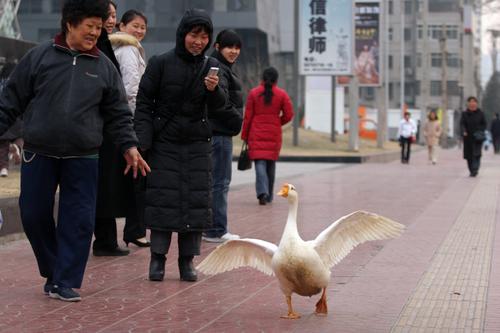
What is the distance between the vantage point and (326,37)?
33.2 metres

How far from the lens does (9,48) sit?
53.3ft

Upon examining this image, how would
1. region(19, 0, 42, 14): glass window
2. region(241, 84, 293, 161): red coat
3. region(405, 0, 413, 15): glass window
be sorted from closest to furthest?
region(241, 84, 293, 161): red coat, region(19, 0, 42, 14): glass window, region(405, 0, 413, 15): glass window

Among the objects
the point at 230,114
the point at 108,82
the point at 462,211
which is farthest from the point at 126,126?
the point at 462,211

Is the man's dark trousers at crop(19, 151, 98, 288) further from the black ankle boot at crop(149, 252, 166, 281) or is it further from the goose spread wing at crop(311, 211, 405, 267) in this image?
the goose spread wing at crop(311, 211, 405, 267)

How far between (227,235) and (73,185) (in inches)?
137

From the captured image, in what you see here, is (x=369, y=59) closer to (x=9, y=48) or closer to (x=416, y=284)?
(x=9, y=48)

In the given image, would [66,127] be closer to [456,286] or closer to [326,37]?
[456,286]

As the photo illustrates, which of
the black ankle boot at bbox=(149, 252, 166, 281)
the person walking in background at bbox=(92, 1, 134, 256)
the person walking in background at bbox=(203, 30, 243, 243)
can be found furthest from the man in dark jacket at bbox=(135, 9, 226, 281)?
the person walking in background at bbox=(203, 30, 243, 243)

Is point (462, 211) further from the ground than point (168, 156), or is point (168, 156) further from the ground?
point (168, 156)

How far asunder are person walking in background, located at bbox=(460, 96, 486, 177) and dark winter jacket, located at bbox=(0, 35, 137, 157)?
55.4 feet

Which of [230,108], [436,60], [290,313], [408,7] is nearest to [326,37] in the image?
[230,108]

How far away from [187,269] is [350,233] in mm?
1365

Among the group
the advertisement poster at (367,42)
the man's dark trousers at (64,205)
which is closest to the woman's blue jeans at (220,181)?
the man's dark trousers at (64,205)

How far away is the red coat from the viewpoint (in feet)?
43.4
